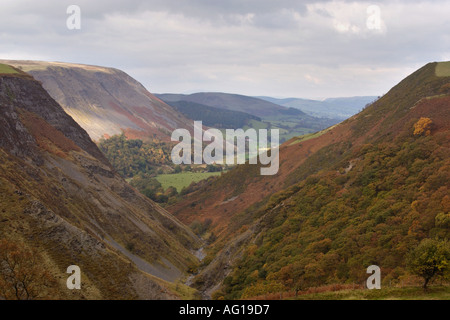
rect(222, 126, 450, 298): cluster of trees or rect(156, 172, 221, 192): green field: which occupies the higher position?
rect(222, 126, 450, 298): cluster of trees

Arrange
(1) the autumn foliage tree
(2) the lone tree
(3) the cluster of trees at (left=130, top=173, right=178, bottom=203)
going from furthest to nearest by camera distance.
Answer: (3) the cluster of trees at (left=130, top=173, right=178, bottom=203) < (1) the autumn foliage tree < (2) the lone tree

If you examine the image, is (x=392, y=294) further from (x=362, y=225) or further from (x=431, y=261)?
(x=362, y=225)

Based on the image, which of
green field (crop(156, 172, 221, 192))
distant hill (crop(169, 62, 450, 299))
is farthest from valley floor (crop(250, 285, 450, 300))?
green field (crop(156, 172, 221, 192))

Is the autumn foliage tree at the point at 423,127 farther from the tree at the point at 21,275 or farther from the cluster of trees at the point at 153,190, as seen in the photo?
the cluster of trees at the point at 153,190

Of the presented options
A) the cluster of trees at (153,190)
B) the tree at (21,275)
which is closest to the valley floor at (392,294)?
the tree at (21,275)

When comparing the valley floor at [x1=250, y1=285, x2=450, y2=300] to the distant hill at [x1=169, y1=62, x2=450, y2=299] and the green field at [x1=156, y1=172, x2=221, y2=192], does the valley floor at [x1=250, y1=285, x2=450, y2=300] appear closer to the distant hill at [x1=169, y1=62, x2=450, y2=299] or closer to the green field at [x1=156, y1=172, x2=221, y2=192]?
the distant hill at [x1=169, y1=62, x2=450, y2=299]
